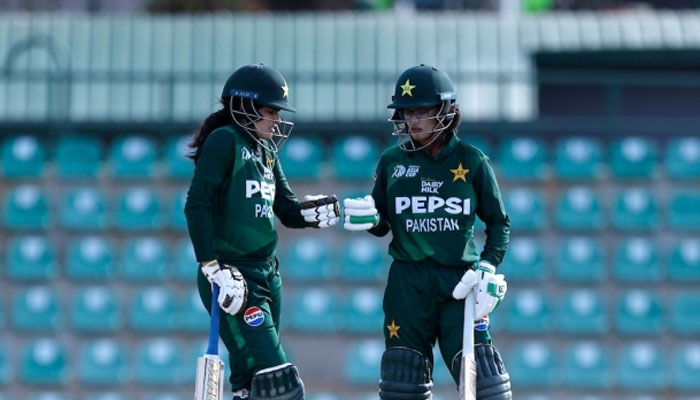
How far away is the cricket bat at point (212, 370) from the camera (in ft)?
21.6

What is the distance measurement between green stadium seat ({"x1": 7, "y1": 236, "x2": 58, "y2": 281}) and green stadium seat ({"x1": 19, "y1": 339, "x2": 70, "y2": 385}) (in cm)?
70

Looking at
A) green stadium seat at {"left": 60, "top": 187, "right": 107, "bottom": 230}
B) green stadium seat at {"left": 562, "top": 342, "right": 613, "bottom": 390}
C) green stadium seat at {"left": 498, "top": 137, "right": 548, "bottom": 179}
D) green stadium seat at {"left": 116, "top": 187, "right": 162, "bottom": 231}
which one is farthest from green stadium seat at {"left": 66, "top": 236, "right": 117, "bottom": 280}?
green stadium seat at {"left": 562, "top": 342, "right": 613, "bottom": 390}

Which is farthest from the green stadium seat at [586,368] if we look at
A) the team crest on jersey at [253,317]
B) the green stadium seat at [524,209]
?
the team crest on jersey at [253,317]

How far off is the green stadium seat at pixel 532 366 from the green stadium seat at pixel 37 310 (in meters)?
4.42

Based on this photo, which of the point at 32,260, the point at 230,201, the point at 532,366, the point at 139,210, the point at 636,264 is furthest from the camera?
the point at 139,210

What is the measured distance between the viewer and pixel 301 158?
13406 mm

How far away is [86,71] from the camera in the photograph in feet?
46.4

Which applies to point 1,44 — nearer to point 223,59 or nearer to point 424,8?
point 223,59

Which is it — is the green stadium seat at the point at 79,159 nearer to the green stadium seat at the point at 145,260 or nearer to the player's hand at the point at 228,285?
the green stadium seat at the point at 145,260

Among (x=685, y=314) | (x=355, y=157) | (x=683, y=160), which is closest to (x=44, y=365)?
(x=355, y=157)

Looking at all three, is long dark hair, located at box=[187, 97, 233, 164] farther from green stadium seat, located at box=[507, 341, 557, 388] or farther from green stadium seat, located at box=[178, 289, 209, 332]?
green stadium seat, located at box=[507, 341, 557, 388]

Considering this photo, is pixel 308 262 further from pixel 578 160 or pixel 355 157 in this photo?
pixel 578 160

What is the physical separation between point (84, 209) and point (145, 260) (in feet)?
2.70

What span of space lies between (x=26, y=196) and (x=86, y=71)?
1.51 m
